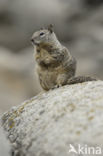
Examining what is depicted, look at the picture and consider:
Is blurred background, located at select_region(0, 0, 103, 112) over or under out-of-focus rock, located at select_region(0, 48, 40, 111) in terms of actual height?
over

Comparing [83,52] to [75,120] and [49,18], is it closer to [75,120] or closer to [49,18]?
[49,18]

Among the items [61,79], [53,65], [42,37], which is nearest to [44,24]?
[42,37]

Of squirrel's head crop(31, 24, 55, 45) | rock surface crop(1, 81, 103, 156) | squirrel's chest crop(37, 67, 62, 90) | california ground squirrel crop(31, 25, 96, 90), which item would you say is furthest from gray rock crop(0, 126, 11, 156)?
squirrel's head crop(31, 24, 55, 45)

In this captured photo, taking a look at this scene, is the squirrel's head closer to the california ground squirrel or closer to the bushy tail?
the california ground squirrel

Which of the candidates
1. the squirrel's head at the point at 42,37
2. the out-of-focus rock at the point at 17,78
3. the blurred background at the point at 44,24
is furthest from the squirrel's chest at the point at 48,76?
the blurred background at the point at 44,24

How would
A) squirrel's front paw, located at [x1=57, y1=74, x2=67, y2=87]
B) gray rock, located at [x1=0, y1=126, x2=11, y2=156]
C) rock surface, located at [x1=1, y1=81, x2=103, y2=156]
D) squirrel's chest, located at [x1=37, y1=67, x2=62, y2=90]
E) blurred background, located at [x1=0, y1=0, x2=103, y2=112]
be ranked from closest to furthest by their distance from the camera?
rock surface, located at [x1=1, y1=81, x2=103, y2=156] → gray rock, located at [x1=0, y1=126, x2=11, y2=156] → squirrel's front paw, located at [x1=57, y1=74, x2=67, y2=87] → squirrel's chest, located at [x1=37, y1=67, x2=62, y2=90] → blurred background, located at [x1=0, y1=0, x2=103, y2=112]

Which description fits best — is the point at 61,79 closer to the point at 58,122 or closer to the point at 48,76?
the point at 48,76

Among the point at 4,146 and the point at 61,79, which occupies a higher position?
the point at 61,79
